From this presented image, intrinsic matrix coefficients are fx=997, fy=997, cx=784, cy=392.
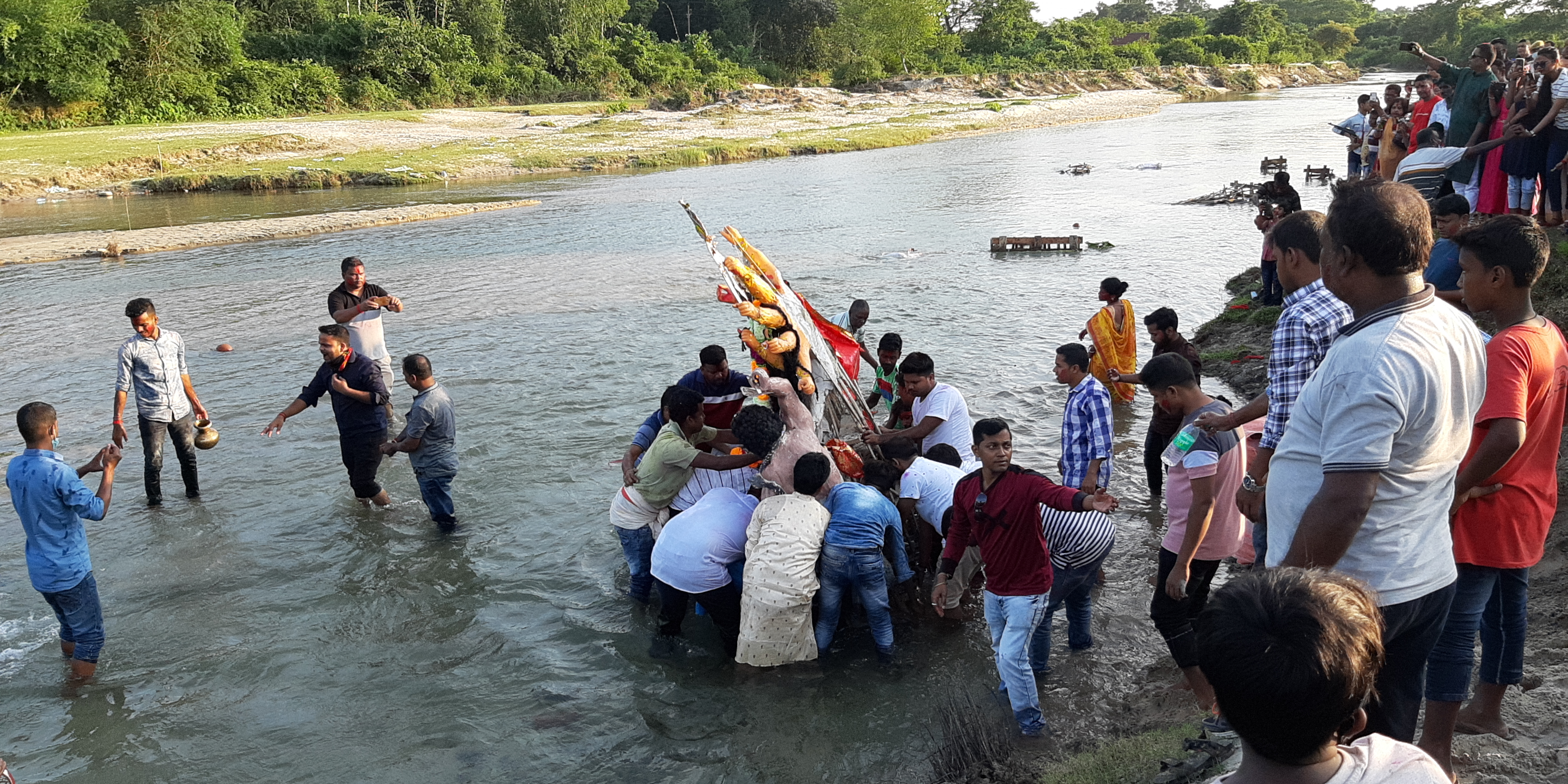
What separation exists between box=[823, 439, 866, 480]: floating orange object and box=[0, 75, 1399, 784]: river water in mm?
1001

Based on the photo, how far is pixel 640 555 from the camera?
664 cm

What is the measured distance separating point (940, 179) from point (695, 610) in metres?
28.5

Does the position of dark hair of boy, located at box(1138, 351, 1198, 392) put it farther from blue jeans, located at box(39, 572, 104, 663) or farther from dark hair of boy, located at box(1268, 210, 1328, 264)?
blue jeans, located at box(39, 572, 104, 663)

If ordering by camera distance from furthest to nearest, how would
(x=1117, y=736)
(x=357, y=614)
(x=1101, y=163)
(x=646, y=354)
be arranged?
(x=1101, y=163) < (x=646, y=354) < (x=357, y=614) < (x=1117, y=736)

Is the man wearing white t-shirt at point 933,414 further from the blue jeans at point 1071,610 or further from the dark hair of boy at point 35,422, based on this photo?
the dark hair of boy at point 35,422

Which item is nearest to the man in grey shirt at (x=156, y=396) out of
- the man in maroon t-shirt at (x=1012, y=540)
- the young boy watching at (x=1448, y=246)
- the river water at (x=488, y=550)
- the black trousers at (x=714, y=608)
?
the river water at (x=488, y=550)

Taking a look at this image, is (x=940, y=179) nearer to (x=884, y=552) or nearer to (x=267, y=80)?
(x=884, y=552)

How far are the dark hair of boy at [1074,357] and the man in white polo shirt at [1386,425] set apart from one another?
307 cm

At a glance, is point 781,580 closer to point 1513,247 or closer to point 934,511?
point 934,511

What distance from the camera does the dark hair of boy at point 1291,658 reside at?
2010 mm

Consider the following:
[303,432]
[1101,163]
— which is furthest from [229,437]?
[1101,163]

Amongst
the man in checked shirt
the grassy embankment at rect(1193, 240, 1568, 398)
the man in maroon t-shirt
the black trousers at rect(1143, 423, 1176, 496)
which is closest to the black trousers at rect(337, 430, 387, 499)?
the man in maroon t-shirt

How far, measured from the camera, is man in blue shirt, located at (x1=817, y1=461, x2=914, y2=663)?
549cm

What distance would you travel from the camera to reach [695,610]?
6.54m
